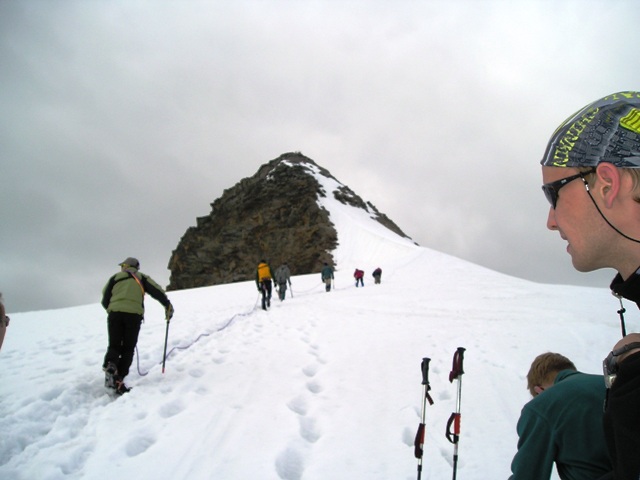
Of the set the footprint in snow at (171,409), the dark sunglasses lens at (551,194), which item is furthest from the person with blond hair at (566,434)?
the footprint in snow at (171,409)

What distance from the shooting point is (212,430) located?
3.93 meters

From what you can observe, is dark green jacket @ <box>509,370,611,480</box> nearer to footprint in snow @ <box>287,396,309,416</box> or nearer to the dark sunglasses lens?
the dark sunglasses lens

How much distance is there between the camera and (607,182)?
117cm

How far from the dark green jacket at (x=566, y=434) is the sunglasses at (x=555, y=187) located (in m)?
1.16

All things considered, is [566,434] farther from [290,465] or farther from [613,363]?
[290,465]

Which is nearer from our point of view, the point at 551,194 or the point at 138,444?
the point at 551,194

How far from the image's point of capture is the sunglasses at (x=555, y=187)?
4.10 ft

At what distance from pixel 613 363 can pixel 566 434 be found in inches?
45.5

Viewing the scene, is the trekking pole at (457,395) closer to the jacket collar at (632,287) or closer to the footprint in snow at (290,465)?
the footprint in snow at (290,465)

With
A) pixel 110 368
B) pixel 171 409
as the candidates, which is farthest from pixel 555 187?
pixel 110 368

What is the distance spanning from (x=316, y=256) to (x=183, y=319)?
30946 millimetres

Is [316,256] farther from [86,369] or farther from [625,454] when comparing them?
[625,454]

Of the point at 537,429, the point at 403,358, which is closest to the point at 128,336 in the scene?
the point at 403,358

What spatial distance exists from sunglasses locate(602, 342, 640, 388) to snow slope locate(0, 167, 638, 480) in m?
3.09
